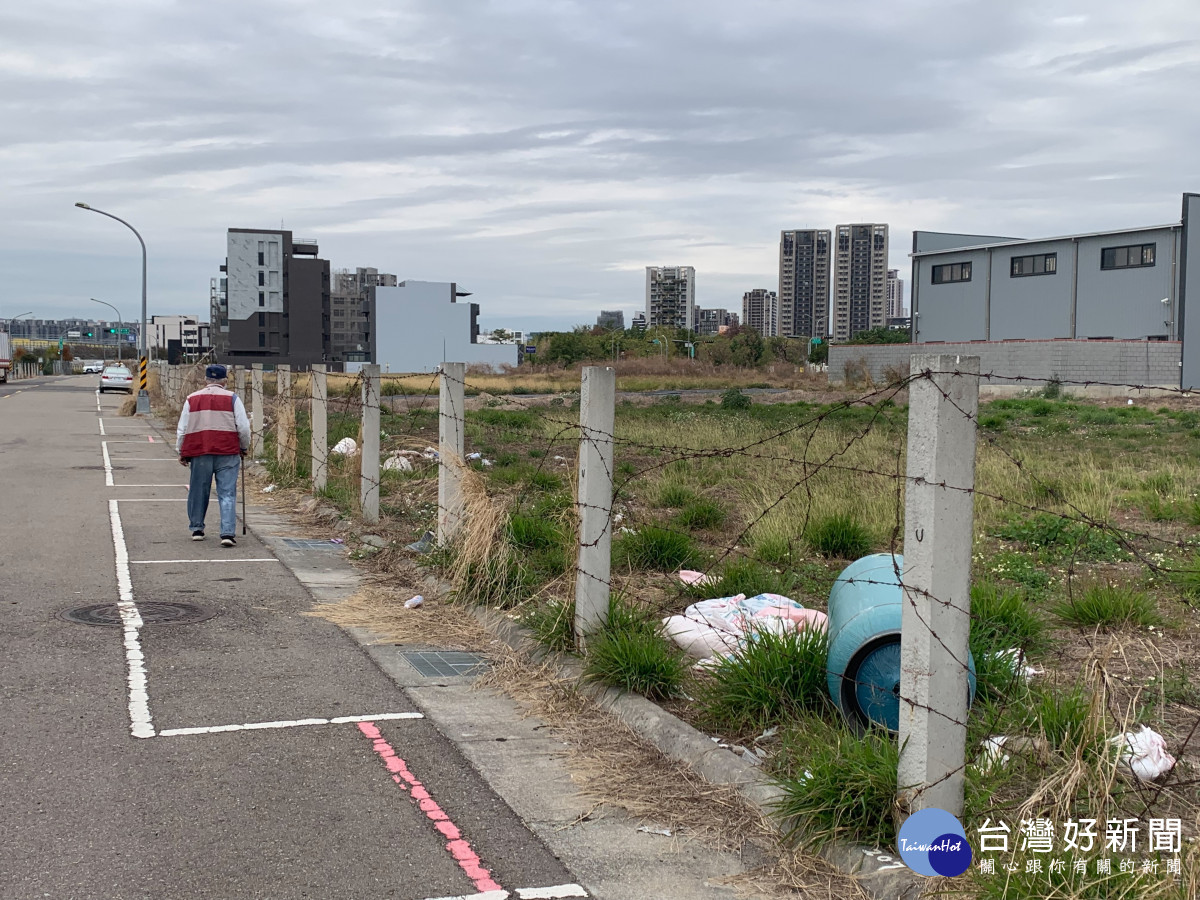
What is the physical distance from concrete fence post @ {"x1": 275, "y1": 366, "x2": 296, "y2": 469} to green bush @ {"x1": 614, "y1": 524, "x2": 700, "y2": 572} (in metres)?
9.15

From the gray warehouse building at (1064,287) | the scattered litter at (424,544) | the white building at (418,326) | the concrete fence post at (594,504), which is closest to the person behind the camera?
the concrete fence post at (594,504)

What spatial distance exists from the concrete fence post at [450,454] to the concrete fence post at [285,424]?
24.8 feet

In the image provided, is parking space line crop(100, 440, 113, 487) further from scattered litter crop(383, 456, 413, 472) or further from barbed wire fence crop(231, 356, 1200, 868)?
scattered litter crop(383, 456, 413, 472)

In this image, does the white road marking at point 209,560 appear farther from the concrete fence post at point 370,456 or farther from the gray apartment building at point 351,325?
the gray apartment building at point 351,325

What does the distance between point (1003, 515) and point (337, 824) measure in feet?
28.9

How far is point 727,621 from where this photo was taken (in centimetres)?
684

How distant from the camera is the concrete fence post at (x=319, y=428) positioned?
49.3 ft

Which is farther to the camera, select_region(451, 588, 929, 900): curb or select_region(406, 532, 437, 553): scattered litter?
select_region(406, 532, 437, 553): scattered litter

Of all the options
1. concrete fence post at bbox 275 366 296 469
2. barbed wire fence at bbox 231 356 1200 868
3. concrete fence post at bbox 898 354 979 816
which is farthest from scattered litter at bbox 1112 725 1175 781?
concrete fence post at bbox 275 366 296 469

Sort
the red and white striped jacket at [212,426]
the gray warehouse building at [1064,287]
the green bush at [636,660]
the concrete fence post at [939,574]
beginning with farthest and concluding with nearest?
the gray warehouse building at [1064,287] → the red and white striped jacket at [212,426] → the green bush at [636,660] → the concrete fence post at [939,574]

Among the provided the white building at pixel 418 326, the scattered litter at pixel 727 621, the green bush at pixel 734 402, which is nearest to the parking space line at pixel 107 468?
the scattered litter at pixel 727 621

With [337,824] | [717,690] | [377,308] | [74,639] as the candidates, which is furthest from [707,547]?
[377,308]

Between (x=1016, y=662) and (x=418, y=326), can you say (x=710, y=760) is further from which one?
(x=418, y=326)

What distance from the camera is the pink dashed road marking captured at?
419cm
